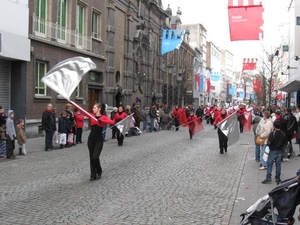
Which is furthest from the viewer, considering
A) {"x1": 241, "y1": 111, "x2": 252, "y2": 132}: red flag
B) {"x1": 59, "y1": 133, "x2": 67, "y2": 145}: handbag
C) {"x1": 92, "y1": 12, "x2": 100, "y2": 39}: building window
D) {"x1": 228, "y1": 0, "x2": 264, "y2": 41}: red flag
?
{"x1": 92, "y1": 12, "x2": 100, "y2": 39}: building window

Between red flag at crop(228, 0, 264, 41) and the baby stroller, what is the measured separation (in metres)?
10.7

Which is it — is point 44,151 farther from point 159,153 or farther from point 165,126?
point 165,126

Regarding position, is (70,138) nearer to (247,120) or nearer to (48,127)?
(48,127)

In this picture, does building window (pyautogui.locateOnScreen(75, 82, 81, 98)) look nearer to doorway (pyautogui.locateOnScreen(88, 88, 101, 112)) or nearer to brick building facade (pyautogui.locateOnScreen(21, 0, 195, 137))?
brick building facade (pyautogui.locateOnScreen(21, 0, 195, 137))

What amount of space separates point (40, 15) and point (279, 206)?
724 inches

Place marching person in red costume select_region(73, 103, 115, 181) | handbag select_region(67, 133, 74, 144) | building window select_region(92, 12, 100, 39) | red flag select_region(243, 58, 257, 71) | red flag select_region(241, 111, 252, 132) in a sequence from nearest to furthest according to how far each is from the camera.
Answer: marching person in red costume select_region(73, 103, 115, 181), handbag select_region(67, 133, 74, 144), red flag select_region(241, 111, 252, 132), building window select_region(92, 12, 100, 39), red flag select_region(243, 58, 257, 71)

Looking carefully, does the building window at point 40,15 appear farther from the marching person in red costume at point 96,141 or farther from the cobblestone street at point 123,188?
the marching person in red costume at point 96,141

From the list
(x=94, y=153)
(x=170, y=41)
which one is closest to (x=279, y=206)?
(x=94, y=153)

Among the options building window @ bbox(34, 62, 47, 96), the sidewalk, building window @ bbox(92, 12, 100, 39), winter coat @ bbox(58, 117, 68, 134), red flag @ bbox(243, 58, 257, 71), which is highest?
building window @ bbox(92, 12, 100, 39)

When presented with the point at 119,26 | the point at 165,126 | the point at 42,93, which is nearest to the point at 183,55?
the point at 119,26

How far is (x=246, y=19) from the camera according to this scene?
595 inches

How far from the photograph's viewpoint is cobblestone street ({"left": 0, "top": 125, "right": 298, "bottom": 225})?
22.4 ft

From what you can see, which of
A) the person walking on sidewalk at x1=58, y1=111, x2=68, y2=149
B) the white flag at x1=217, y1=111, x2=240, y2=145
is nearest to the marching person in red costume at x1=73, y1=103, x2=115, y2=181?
the white flag at x1=217, y1=111, x2=240, y2=145

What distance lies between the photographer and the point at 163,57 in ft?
153
